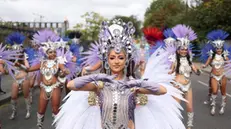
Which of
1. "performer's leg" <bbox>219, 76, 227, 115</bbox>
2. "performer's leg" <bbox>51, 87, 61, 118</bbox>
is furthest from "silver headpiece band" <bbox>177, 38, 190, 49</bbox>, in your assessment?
"performer's leg" <bbox>51, 87, 61, 118</bbox>

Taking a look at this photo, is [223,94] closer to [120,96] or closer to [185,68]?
[185,68]

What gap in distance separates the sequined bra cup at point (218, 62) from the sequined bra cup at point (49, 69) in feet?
14.4

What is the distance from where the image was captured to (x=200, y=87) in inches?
564

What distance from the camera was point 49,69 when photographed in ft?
22.2

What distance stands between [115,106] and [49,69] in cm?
367

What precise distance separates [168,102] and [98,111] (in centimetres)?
74

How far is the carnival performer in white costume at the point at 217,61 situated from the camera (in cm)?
882

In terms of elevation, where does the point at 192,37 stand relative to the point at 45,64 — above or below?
above

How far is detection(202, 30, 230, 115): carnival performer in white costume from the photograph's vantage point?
882 cm

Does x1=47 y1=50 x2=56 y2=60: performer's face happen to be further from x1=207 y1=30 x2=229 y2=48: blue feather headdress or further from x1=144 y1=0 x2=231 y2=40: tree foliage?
x1=144 y1=0 x2=231 y2=40: tree foliage

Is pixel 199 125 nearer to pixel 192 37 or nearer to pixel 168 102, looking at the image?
pixel 192 37

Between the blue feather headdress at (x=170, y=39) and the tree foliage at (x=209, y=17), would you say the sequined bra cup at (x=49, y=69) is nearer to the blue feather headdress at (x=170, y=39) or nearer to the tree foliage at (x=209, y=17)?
the blue feather headdress at (x=170, y=39)

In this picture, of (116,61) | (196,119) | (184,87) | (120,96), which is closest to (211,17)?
(196,119)

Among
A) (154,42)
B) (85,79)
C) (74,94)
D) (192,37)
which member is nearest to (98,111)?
(74,94)
